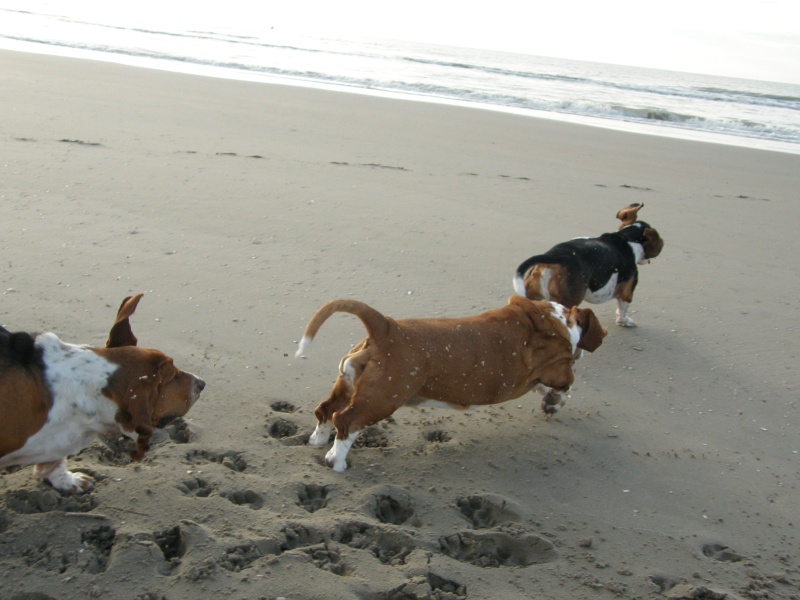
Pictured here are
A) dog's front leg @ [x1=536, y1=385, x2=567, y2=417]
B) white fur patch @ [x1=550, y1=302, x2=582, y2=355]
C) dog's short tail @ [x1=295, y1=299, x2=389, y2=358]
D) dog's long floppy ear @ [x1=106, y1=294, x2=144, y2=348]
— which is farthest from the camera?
dog's front leg @ [x1=536, y1=385, x2=567, y2=417]

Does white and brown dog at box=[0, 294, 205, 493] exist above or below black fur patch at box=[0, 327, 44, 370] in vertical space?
below

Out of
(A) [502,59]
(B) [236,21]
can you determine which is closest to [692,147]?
(A) [502,59]

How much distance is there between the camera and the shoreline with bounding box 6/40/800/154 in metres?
14.7

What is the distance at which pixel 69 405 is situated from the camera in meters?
3.38

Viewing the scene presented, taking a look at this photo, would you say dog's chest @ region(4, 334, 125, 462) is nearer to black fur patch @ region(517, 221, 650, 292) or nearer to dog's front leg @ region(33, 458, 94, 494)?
dog's front leg @ region(33, 458, 94, 494)

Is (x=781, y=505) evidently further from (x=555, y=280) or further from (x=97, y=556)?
(x=97, y=556)

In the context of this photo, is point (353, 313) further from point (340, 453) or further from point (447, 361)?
point (340, 453)

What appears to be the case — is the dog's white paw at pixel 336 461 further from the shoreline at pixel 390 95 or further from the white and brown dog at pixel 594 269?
the shoreline at pixel 390 95

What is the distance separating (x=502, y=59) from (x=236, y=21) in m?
10.3

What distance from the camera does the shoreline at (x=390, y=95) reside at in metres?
14.7

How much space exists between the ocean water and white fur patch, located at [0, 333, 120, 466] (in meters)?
12.8

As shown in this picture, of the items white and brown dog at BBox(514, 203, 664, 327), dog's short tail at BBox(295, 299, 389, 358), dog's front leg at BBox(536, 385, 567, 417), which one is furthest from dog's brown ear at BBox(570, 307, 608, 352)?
dog's short tail at BBox(295, 299, 389, 358)

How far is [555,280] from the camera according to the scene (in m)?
5.40

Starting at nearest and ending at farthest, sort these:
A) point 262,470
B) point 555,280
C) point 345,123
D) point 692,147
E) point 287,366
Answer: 1. point 262,470
2. point 287,366
3. point 555,280
4. point 345,123
5. point 692,147
